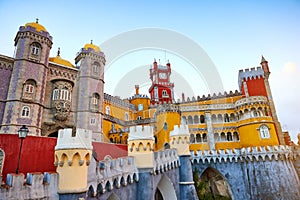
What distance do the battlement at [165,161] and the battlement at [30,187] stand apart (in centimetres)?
599

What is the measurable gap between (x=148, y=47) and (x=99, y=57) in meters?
7.25

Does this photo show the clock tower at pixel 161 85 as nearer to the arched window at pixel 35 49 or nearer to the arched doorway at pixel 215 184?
the arched doorway at pixel 215 184

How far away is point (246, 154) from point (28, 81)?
27.7 metres

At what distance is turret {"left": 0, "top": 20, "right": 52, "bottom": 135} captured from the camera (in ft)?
59.7

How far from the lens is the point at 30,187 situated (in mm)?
5625

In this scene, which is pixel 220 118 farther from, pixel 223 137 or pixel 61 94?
pixel 61 94

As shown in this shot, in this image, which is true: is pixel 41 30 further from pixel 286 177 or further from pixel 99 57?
pixel 286 177

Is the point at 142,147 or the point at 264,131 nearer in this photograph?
the point at 142,147

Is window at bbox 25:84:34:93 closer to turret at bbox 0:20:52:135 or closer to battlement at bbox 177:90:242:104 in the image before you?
turret at bbox 0:20:52:135

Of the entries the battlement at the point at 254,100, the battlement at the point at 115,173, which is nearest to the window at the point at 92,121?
the battlement at the point at 115,173

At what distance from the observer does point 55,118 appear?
21.1 metres

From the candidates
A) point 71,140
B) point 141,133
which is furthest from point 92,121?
point 71,140

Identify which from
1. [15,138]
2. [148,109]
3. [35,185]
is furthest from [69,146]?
[148,109]

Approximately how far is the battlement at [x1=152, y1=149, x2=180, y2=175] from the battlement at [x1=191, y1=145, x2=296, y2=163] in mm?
10276
